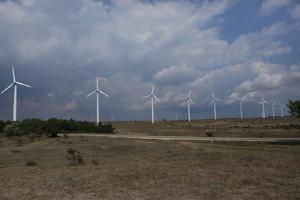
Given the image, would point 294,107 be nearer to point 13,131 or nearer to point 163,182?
point 163,182

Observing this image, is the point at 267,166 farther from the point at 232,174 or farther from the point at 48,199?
the point at 48,199

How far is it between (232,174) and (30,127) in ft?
184

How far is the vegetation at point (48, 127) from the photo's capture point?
5922 centimetres

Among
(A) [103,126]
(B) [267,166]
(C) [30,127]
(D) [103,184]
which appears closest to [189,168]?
(B) [267,166]

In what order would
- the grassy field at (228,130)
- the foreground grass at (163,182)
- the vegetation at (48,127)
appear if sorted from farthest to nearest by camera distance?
1. the grassy field at (228,130)
2. the vegetation at (48,127)
3. the foreground grass at (163,182)

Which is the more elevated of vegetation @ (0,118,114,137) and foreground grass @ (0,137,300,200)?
vegetation @ (0,118,114,137)

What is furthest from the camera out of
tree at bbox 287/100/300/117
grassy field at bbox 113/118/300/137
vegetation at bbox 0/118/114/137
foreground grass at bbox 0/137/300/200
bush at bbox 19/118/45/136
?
grassy field at bbox 113/118/300/137

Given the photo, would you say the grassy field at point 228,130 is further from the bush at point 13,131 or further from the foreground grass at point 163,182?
the foreground grass at point 163,182

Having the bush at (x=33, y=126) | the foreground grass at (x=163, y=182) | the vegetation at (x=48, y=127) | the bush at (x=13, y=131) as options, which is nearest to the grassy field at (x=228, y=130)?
the vegetation at (x=48, y=127)

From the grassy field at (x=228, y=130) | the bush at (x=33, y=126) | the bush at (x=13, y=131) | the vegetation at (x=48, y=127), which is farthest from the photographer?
the bush at (x=13, y=131)

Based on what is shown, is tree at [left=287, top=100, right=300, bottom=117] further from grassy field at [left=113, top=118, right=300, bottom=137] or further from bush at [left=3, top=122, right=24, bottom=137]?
bush at [left=3, top=122, right=24, bottom=137]

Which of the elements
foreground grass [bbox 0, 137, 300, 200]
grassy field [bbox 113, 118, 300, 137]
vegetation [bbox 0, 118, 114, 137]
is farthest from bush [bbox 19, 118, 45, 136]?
foreground grass [bbox 0, 137, 300, 200]

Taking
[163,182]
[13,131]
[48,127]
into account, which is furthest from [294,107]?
[13,131]

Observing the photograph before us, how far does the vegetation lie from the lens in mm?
59222
